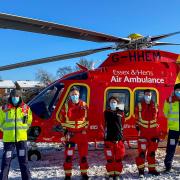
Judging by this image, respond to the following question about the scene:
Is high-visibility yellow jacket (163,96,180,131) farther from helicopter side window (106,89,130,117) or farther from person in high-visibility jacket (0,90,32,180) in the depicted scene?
person in high-visibility jacket (0,90,32,180)

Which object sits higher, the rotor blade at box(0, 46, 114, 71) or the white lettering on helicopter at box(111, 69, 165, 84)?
the rotor blade at box(0, 46, 114, 71)

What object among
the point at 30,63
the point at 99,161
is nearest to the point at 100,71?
the point at 30,63

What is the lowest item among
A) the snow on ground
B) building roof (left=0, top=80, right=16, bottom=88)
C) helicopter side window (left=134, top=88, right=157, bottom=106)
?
the snow on ground

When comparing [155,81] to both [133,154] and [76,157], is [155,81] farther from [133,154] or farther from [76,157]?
[76,157]

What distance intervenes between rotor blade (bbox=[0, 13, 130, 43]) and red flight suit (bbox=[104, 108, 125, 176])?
191 cm

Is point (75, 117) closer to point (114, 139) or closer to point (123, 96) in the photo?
point (114, 139)

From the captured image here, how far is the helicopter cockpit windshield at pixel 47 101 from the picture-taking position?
26.6ft

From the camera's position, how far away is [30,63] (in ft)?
25.1

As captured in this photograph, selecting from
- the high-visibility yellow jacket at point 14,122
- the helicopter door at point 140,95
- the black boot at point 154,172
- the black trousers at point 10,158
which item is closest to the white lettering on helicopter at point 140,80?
the helicopter door at point 140,95

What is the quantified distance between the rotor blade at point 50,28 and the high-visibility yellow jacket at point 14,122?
1477 mm

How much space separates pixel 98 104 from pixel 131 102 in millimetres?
829

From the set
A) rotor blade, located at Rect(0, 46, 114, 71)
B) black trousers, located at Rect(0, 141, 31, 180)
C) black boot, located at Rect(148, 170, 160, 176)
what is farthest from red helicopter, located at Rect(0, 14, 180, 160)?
black trousers, located at Rect(0, 141, 31, 180)

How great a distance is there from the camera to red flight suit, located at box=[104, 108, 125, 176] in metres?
6.35

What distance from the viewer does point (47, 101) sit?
830cm
